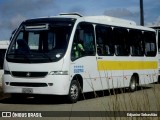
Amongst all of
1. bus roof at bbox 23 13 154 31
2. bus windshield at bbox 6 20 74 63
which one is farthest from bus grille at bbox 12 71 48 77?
bus roof at bbox 23 13 154 31

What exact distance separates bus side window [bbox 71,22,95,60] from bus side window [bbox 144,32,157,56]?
5376 mm

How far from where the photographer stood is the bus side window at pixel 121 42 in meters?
18.3

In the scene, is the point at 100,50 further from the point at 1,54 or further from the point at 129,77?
the point at 1,54

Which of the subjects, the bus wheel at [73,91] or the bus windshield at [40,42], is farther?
the bus wheel at [73,91]

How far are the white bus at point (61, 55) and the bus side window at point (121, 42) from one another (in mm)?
39

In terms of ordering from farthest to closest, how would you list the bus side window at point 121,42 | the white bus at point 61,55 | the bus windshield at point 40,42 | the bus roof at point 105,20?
1. the bus side window at point 121,42
2. the bus roof at point 105,20
3. the bus windshield at point 40,42
4. the white bus at point 61,55

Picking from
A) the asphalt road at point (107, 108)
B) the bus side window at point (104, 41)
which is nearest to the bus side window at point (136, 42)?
the bus side window at point (104, 41)

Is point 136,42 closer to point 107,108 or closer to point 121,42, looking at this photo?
point 121,42

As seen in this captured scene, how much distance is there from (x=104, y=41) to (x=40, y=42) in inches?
119

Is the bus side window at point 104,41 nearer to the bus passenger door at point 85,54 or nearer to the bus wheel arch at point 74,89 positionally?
the bus passenger door at point 85,54

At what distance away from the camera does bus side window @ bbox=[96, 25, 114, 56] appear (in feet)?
55.5

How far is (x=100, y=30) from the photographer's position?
1716cm

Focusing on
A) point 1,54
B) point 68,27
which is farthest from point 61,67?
point 1,54

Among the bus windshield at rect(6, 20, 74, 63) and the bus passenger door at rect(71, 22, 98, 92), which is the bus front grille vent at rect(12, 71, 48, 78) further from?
the bus passenger door at rect(71, 22, 98, 92)
